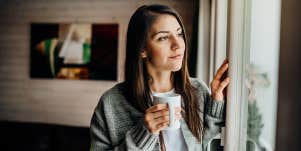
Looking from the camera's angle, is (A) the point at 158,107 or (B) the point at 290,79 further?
(A) the point at 158,107

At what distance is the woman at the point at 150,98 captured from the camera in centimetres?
60

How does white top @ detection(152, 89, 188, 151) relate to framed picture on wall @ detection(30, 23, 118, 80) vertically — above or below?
below

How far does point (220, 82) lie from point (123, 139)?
0.24 meters

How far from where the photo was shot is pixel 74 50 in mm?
2494

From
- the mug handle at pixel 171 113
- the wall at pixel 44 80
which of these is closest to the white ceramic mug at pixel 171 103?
the mug handle at pixel 171 113

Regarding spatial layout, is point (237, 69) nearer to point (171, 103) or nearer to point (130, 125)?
point (171, 103)

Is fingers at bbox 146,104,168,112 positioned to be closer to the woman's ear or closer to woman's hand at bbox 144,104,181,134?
woman's hand at bbox 144,104,181,134

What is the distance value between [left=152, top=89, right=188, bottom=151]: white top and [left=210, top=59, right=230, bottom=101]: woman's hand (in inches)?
4.1

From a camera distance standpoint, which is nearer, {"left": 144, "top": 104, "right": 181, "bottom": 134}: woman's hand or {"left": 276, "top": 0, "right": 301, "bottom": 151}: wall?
{"left": 276, "top": 0, "right": 301, "bottom": 151}: wall


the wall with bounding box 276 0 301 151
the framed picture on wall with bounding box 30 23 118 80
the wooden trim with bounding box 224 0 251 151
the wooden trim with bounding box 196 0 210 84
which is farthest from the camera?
the framed picture on wall with bounding box 30 23 118 80

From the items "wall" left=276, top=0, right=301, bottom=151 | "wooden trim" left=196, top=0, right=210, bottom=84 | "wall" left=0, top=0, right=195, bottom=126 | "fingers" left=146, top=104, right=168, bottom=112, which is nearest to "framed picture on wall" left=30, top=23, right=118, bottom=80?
"wall" left=0, top=0, right=195, bottom=126

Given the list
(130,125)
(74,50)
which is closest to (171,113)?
(130,125)

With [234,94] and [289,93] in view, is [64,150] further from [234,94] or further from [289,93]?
[289,93]

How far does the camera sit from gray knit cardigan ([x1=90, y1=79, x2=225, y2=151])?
0.62m
